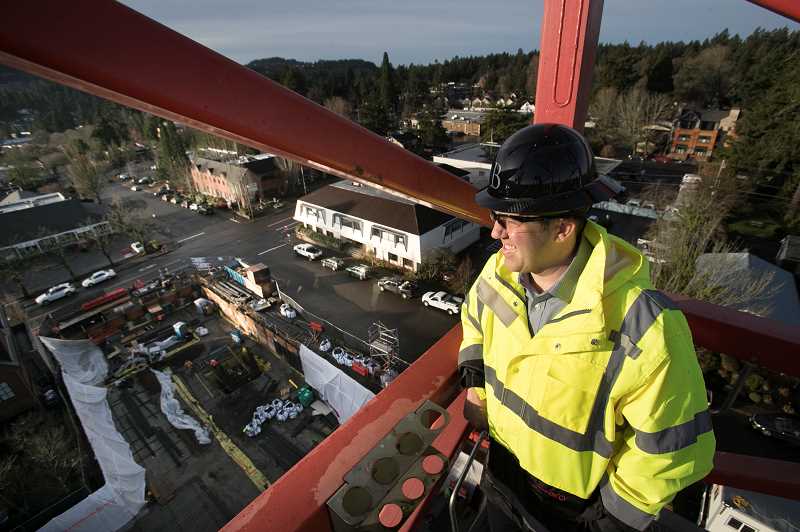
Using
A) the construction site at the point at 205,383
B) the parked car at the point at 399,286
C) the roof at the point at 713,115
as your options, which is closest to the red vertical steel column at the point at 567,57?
the construction site at the point at 205,383

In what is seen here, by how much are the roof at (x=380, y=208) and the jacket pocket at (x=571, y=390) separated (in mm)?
15346

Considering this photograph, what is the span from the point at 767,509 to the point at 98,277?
28370 mm

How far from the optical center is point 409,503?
122cm

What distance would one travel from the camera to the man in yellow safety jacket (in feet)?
3.97

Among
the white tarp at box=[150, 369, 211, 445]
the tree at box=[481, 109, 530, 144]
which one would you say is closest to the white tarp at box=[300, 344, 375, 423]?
the white tarp at box=[150, 369, 211, 445]

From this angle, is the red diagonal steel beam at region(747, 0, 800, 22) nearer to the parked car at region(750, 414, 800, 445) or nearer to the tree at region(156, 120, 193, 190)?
the parked car at region(750, 414, 800, 445)

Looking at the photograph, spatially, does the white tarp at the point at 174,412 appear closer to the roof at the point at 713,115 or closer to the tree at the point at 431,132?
the tree at the point at 431,132

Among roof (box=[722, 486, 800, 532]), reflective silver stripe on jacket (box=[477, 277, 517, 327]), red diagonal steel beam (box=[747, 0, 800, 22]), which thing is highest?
red diagonal steel beam (box=[747, 0, 800, 22])

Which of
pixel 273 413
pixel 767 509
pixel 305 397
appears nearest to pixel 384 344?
pixel 305 397

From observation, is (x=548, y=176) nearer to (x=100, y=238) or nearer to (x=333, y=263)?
(x=333, y=263)

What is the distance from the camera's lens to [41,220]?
Result: 24.5 metres

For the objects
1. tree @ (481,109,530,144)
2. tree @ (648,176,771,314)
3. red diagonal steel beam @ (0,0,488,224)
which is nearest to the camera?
red diagonal steel beam @ (0,0,488,224)

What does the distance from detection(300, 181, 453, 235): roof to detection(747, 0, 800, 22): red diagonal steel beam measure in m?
15.1

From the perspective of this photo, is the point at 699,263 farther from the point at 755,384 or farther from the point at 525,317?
the point at 525,317
